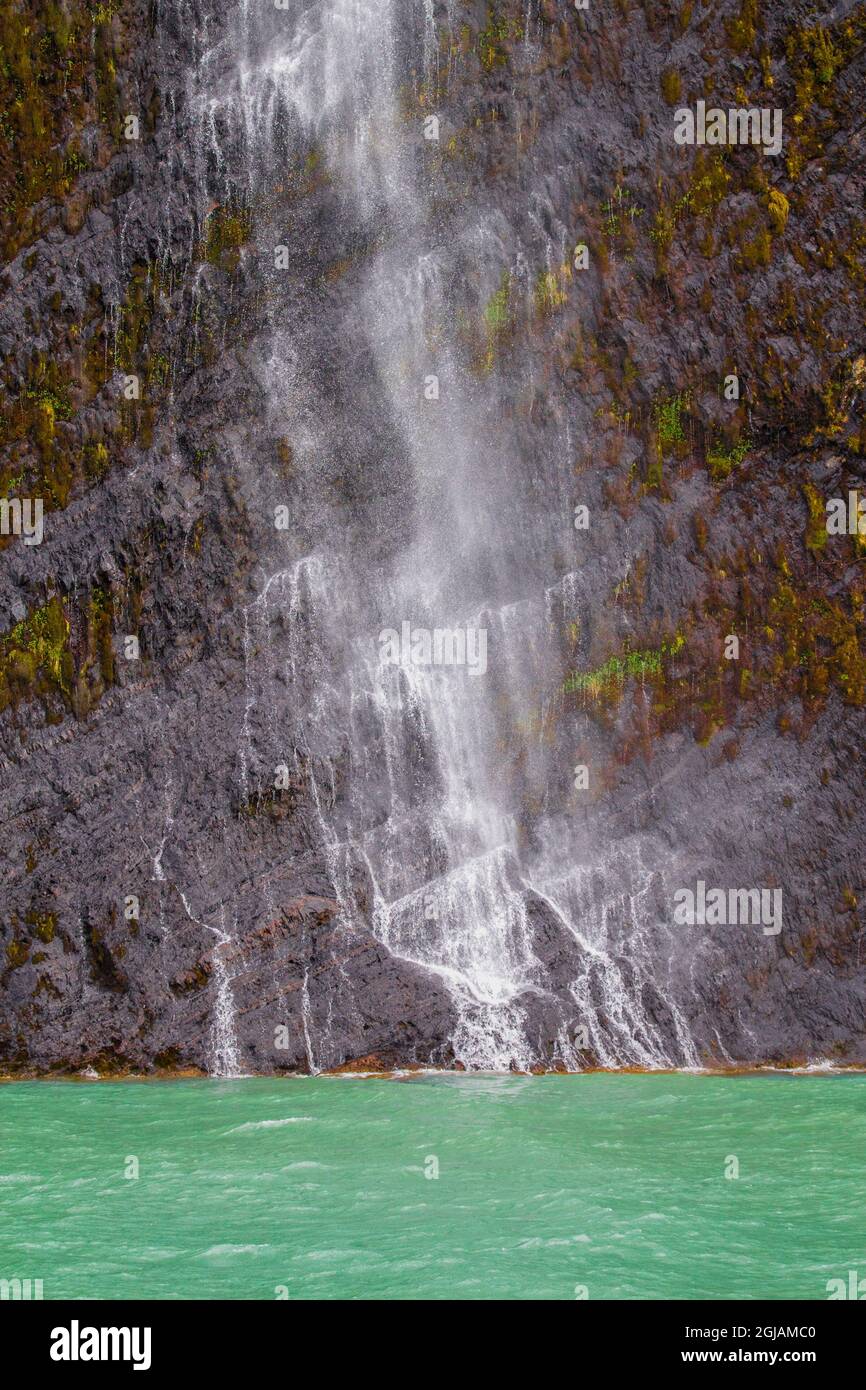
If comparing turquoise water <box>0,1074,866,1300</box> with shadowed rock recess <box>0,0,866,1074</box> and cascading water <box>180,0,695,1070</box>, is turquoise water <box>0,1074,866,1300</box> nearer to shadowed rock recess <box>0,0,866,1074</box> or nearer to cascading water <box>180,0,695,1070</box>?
shadowed rock recess <box>0,0,866,1074</box>

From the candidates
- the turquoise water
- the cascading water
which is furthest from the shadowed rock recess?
the turquoise water

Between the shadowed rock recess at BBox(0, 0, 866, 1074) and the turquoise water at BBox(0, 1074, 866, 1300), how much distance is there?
1.34m

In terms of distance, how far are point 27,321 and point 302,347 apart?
3.37 meters

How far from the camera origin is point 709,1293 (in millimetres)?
8781

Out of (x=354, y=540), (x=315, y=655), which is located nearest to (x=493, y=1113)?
(x=315, y=655)

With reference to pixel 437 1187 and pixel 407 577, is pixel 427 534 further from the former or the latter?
pixel 437 1187

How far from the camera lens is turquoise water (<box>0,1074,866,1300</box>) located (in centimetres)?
922

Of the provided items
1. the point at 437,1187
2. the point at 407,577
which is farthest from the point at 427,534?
the point at 437,1187

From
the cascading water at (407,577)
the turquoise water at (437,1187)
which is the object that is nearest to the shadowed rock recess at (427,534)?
the cascading water at (407,577)

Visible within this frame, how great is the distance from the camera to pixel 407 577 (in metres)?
17.3

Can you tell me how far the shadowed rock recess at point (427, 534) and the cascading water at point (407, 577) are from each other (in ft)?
0.16

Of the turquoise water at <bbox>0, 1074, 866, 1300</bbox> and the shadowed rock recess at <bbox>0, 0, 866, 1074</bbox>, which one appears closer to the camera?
A: the turquoise water at <bbox>0, 1074, 866, 1300</bbox>

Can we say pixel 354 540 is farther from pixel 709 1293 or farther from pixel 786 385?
pixel 709 1293

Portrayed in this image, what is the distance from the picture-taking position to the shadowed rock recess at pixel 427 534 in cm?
1588
